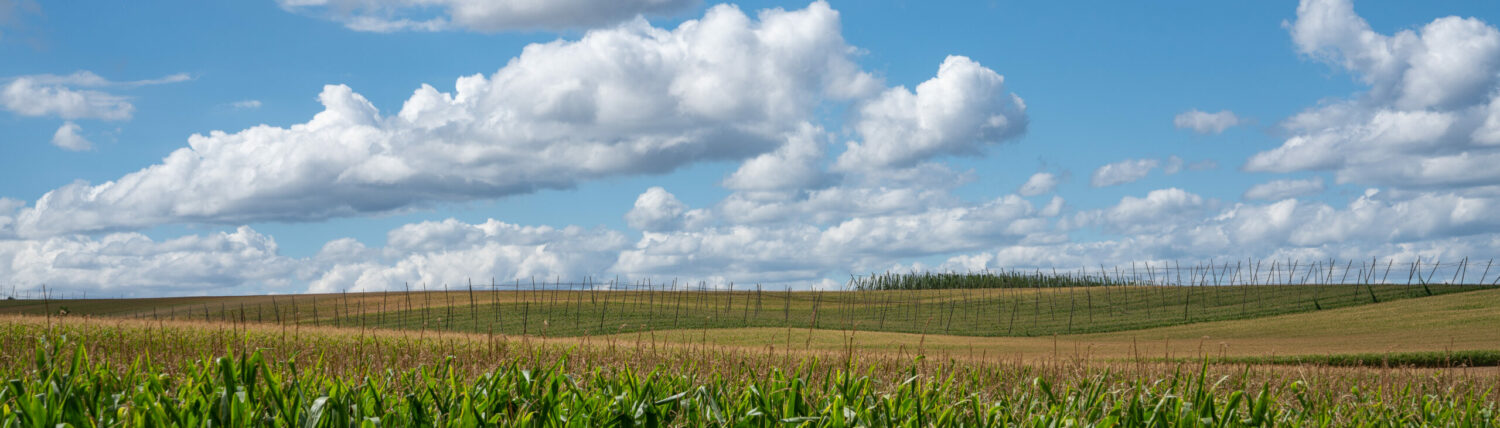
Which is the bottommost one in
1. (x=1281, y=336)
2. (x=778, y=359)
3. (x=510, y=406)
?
(x=1281, y=336)

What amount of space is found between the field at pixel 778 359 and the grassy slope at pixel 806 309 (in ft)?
0.98

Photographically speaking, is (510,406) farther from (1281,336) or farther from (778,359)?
(1281,336)

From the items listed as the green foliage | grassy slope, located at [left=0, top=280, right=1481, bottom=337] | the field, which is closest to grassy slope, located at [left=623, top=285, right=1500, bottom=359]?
the field

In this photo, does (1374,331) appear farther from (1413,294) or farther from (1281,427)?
(1281,427)

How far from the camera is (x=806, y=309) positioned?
5878 centimetres

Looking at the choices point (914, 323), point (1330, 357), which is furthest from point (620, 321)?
point (1330, 357)

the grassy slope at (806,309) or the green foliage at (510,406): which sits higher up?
the green foliage at (510,406)

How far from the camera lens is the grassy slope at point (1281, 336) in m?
27.8

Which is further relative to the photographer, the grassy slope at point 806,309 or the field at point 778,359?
the grassy slope at point 806,309

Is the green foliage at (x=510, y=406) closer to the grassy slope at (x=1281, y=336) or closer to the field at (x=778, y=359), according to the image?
the field at (x=778, y=359)

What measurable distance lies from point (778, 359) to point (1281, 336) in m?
28.8

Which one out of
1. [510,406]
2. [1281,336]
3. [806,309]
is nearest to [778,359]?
[510,406]

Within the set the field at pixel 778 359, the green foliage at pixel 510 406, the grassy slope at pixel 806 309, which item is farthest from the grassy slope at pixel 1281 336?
the green foliage at pixel 510 406

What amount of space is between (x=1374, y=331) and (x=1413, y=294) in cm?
1622
